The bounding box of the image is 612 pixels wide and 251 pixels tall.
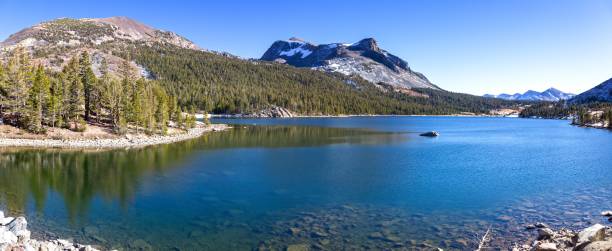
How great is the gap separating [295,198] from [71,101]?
69.4 meters

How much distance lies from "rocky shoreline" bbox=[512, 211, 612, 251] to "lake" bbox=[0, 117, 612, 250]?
3.67ft

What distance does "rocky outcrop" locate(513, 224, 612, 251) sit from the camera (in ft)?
60.8

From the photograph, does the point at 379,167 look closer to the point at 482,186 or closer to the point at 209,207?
the point at 482,186

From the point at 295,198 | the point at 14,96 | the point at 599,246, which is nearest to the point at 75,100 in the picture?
the point at 14,96

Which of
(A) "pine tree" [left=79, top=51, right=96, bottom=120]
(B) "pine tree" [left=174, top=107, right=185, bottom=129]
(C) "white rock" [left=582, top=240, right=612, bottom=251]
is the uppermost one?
(A) "pine tree" [left=79, top=51, right=96, bottom=120]

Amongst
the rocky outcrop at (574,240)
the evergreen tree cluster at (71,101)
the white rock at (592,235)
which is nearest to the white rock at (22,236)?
the rocky outcrop at (574,240)

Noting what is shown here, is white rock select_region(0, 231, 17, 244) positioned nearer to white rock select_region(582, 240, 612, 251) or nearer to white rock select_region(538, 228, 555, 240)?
white rock select_region(582, 240, 612, 251)

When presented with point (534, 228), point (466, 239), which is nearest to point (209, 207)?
point (466, 239)

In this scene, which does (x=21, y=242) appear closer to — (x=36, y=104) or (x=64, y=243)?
(x=64, y=243)

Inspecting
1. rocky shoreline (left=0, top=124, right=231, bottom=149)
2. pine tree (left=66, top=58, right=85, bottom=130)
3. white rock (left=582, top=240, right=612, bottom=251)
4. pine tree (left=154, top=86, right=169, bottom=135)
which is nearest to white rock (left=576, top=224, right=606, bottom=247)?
white rock (left=582, top=240, right=612, bottom=251)

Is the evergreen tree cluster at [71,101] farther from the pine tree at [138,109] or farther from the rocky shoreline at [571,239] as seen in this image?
the rocky shoreline at [571,239]

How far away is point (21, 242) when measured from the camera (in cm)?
2180

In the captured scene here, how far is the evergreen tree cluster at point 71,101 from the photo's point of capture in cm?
7681

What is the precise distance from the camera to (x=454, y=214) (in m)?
32.2
